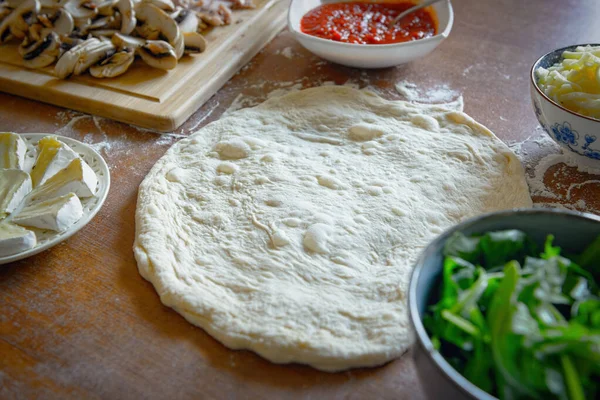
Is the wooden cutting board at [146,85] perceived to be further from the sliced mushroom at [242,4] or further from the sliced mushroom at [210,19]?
the sliced mushroom at [242,4]

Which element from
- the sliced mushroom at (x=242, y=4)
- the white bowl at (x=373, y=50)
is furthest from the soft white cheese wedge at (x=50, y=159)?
the sliced mushroom at (x=242, y=4)

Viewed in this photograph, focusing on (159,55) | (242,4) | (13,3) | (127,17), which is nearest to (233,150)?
(159,55)

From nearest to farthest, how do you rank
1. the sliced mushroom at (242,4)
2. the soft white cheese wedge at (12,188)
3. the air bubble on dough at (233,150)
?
the soft white cheese wedge at (12,188) < the air bubble on dough at (233,150) < the sliced mushroom at (242,4)

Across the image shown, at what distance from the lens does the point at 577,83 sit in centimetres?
160

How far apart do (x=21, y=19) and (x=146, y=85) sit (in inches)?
28.4

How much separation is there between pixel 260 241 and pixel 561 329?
0.83 meters

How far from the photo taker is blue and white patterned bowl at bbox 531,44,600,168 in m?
1.55

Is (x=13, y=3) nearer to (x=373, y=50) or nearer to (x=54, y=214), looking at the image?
(x=54, y=214)

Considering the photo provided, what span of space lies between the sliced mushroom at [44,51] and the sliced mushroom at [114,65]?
0.20m

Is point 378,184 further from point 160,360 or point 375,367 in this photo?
point 160,360

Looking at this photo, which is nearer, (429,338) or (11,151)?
(429,338)

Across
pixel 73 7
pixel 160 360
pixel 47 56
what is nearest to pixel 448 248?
pixel 160 360

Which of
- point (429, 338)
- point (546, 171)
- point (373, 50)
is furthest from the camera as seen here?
point (373, 50)

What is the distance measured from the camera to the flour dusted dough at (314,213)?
1262 mm
